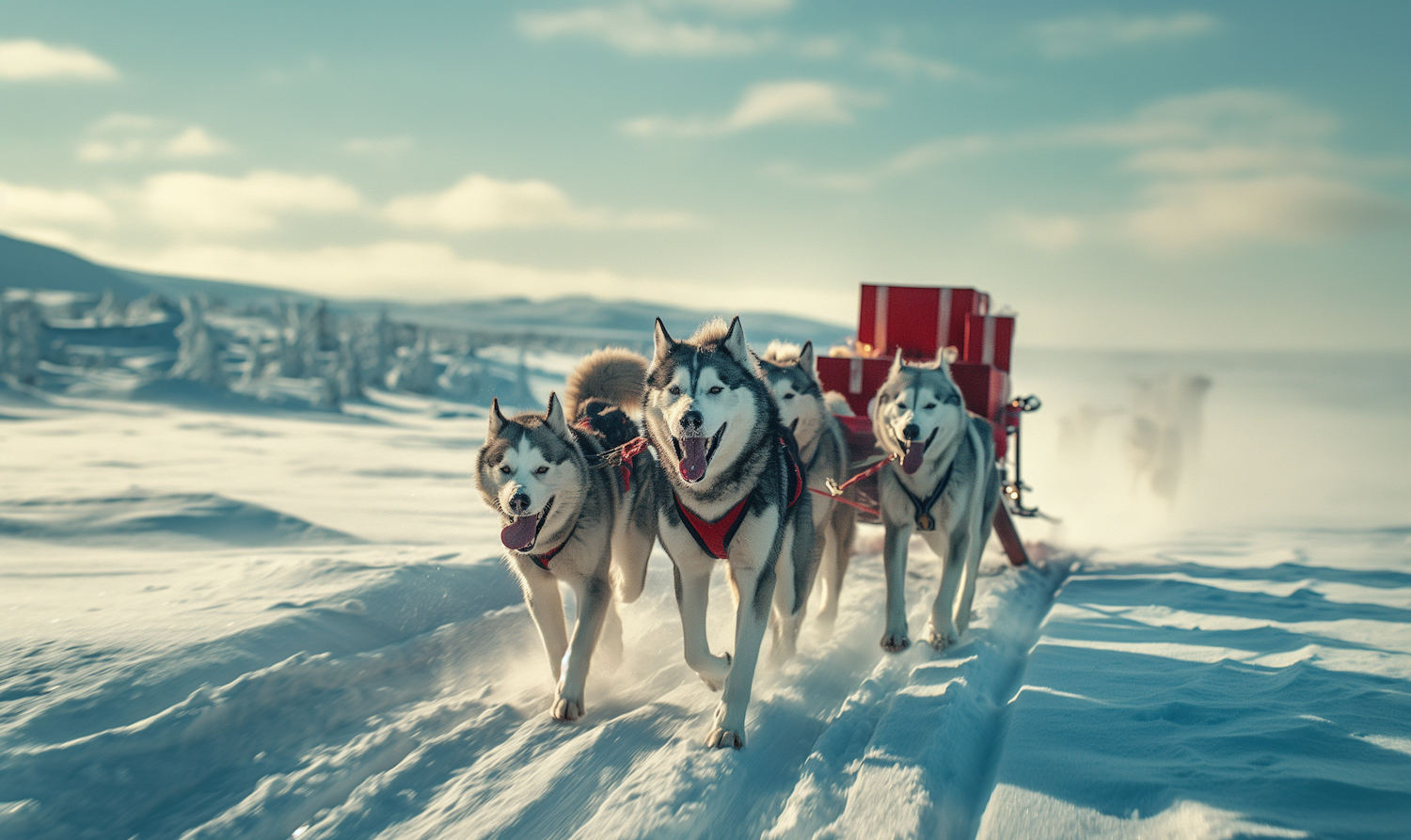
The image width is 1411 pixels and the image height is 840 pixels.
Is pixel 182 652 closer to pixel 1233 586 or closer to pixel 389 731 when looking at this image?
pixel 389 731

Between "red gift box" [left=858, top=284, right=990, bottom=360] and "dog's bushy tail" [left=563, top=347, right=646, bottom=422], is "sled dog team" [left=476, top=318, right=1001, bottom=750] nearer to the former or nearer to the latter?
"dog's bushy tail" [left=563, top=347, right=646, bottom=422]

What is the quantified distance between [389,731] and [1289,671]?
4.21m

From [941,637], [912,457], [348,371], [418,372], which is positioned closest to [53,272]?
[418,372]

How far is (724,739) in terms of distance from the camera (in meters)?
3.05

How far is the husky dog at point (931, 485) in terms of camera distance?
4.21 meters

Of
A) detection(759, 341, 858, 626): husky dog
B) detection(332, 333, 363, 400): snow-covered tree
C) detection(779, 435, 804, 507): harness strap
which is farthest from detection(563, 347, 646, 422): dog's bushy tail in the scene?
detection(332, 333, 363, 400): snow-covered tree

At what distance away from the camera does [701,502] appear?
127 inches

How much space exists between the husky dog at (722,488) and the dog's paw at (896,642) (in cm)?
108

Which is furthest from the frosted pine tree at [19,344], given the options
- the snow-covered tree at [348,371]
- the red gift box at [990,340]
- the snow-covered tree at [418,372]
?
the red gift box at [990,340]

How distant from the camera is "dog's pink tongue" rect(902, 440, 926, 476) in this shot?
4.20 metres

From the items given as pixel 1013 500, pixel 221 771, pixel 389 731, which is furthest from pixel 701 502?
pixel 1013 500

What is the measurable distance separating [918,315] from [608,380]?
307cm

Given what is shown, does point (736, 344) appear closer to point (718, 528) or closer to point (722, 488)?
point (722, 488)

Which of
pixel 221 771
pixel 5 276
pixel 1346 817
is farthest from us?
pixel 5 276
